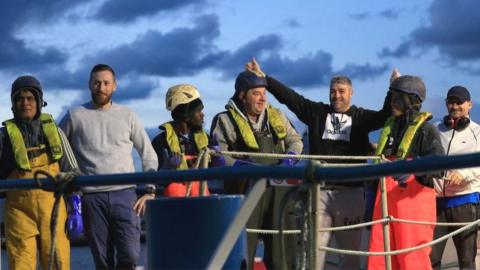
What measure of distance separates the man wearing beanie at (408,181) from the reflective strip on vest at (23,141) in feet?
7.06

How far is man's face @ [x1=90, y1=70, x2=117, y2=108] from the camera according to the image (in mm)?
7453

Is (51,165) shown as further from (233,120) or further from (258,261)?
(258,261)

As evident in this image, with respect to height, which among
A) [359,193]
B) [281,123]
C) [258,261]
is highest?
[281,123]

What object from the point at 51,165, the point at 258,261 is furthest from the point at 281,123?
the point at 51,165

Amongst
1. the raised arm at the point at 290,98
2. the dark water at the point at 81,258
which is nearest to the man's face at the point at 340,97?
the raised arm at the point at 290,98

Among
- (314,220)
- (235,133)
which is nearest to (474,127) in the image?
(235,133)

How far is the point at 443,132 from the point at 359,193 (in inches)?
52.7

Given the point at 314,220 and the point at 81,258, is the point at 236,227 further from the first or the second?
the point at 81,258

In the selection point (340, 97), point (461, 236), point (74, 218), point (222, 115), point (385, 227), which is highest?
point (340, 97)

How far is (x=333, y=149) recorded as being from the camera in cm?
801

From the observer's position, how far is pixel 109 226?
736 cm

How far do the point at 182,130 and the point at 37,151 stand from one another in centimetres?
107

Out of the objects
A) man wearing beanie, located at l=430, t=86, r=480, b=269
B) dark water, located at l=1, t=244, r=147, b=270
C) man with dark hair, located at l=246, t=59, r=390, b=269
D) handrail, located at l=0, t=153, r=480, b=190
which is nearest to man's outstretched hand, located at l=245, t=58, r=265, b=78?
man with dark hair, located at l=246, t=59, r=390, b=269

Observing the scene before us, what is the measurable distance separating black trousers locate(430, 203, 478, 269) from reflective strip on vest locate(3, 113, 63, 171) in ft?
9.87
